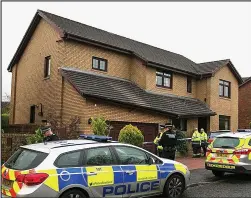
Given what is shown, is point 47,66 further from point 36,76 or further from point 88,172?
point 88,172

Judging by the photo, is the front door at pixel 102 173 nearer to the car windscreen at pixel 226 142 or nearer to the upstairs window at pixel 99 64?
the car windscreen at pixel 226 142

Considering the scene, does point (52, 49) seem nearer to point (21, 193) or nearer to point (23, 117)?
point (23, 117)

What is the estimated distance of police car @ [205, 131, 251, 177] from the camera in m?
10.2

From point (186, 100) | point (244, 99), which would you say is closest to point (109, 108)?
point (186, 100)

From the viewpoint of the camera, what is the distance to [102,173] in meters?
6.90

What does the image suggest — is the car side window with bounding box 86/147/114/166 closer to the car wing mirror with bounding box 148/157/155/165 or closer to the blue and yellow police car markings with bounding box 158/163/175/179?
the car wing mirror with bounding box 148/157/155/165

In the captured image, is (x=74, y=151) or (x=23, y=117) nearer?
(x=74, y=151)

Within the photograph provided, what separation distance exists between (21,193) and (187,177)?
4158 millimetres

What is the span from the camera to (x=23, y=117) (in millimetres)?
21125

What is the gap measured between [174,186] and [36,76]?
14259mm

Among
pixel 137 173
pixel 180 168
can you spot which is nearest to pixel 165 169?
pixel 180 168

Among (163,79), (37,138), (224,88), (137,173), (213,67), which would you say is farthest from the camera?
(224,88)

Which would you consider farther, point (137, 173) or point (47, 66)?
point (47, 66)

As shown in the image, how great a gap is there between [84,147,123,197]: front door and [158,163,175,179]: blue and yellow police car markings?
1.19 meters
